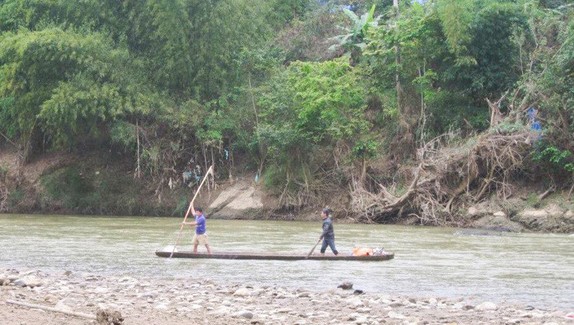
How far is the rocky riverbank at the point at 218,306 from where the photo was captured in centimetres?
1125

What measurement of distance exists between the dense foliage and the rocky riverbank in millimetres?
17546

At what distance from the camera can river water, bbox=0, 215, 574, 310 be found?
53.0 feet

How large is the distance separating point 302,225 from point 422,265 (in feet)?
37.7

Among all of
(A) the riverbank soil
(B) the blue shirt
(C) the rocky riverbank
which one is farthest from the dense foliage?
(C) the rocky riverbank

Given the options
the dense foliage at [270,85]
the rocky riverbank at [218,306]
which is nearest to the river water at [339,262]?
the rocky riverbank at [218,306]

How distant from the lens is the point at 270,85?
3538 centimetres

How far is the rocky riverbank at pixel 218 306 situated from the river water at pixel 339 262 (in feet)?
4.04

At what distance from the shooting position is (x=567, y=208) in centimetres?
2847

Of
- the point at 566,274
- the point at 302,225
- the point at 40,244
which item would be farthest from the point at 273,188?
the point at 566,274

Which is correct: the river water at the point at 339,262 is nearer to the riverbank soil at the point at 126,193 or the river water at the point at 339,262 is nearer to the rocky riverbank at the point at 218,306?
the rocky riverbank at the point at 218,306

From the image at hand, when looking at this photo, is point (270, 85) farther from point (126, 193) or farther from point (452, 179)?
point (452, 179)

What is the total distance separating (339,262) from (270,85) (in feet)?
55.3

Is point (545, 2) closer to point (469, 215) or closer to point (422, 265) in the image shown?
point (469, 215)

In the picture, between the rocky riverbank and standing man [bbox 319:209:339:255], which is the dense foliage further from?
the rocky riverbank
